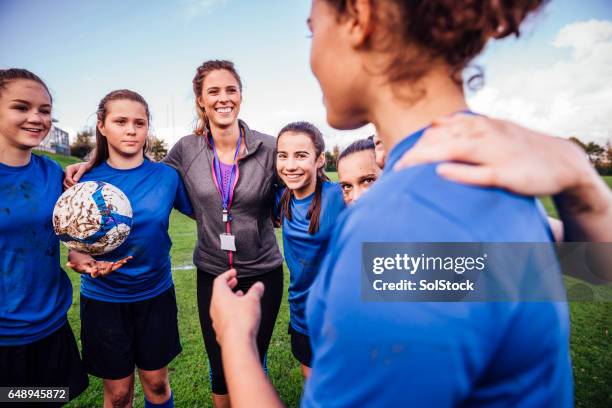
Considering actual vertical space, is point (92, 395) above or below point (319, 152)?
below

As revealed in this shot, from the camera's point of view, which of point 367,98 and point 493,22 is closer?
point 493,22

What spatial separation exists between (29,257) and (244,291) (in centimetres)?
156

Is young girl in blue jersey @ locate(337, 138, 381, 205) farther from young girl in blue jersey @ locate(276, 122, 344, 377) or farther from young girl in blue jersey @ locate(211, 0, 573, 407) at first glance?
young girl in blue jersey @ locate(211, 0, 573, 407)

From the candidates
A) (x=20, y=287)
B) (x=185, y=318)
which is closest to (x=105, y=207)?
(x=20, y=287)

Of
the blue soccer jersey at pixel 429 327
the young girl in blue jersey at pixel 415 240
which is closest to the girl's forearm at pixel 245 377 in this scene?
the young girl in blue jersey at pixel 415 240

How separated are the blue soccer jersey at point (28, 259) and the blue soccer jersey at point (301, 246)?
1782mm

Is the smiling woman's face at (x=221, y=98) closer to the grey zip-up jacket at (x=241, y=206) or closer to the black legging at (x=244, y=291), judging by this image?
the grey zip-up jacket at (x=241, y=206)

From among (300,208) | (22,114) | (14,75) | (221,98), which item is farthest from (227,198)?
(14,75)

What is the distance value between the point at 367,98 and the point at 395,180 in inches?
12.8

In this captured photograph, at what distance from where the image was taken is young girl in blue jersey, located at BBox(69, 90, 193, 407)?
2688 millimetres

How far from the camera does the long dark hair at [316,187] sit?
2.86m

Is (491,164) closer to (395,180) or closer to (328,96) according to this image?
(395,180)

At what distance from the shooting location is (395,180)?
0.68 meters

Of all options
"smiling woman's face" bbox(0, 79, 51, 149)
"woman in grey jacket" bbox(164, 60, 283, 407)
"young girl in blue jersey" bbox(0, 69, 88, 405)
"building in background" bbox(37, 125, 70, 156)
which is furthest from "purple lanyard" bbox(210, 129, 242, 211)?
"building in background" bbox(37, 125, 70, 156)
